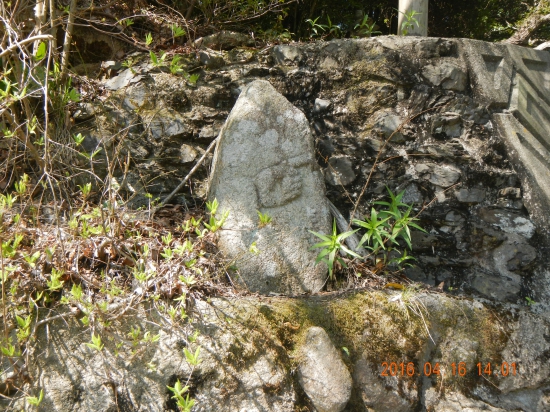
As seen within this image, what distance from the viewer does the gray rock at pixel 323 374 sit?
7.48 feet

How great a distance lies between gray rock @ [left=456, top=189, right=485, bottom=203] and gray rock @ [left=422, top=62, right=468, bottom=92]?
2.18ft

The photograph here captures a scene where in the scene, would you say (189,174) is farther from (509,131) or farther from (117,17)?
(509,131)

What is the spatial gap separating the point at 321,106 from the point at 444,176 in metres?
0.88

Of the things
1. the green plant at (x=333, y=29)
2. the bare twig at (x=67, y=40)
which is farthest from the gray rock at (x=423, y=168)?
the bare twig at (x=67, y=40)

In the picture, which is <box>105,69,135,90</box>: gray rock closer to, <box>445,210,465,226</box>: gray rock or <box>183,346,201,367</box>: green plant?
<box>183,346,201,367</box>: green plant

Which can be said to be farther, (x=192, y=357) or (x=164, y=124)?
(x=164, y=124)

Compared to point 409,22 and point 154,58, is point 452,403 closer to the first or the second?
point 154,58

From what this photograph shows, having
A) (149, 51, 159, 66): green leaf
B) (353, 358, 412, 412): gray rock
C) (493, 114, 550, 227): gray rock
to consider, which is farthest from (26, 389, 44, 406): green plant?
(493, 114, 550, 227): gray rock

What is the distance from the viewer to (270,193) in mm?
2828

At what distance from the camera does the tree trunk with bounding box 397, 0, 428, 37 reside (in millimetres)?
3804

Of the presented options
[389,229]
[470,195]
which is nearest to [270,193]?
[389,229]

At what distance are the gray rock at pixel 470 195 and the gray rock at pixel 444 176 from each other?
0.08 meters

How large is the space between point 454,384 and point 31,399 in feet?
5.94

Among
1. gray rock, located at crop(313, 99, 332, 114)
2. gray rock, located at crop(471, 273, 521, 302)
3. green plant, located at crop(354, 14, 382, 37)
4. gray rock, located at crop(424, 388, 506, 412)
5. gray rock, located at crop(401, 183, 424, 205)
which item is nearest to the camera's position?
gray rock, located at crop(424, 388, 506, 412)
